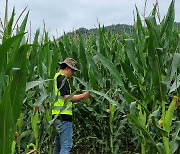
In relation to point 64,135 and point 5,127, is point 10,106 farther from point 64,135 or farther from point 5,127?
point 64,135

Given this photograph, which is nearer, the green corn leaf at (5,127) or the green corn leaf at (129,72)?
the green corn leaf at (5,127)

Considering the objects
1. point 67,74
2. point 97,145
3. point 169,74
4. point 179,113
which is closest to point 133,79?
point 169,74

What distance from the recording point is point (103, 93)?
7.72 feet

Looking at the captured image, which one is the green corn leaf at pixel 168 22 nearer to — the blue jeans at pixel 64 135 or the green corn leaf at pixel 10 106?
the green corn leaf at pixel 10 106

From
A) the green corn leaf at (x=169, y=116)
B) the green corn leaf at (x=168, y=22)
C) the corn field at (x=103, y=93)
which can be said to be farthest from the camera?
the green corn leaf at (x=168, y=22)

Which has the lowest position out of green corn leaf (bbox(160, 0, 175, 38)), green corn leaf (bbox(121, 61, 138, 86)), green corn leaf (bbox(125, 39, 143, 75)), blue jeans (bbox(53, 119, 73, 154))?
blue jeans (bbox(53, 119, 73, 154))

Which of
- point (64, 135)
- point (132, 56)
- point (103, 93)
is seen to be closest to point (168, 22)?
point (132, 56)

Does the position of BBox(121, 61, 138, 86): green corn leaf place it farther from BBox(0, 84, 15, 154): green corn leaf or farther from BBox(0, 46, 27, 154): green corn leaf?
BBox(0, 84, 15, 154): green corn leaf

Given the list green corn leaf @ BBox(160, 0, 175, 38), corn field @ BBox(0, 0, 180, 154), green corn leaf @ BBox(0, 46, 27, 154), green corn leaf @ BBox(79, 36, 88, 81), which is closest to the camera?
green corn leaf @ BBox(0, 46, 27, 154)

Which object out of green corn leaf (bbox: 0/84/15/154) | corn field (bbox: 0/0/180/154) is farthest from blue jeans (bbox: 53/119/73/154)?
green corn leaf (bbox: 0/84/15/154)

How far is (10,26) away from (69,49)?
2.14 metres

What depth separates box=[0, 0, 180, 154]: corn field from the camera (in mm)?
1312

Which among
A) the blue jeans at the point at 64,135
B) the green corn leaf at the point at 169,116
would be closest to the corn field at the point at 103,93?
the green corn leaf at the point at 169,116

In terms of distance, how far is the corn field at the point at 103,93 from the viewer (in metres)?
1.31
